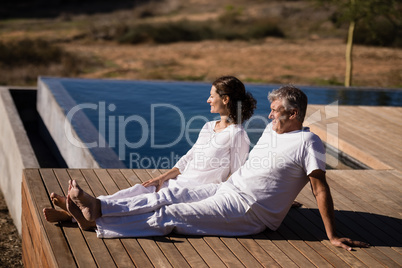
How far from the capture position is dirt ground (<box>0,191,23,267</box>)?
4422 mm

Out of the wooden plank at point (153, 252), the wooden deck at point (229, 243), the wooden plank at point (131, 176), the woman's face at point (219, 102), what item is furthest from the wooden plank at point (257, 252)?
the wooden plank at point (131, 176)

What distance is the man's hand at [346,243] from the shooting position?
259cm

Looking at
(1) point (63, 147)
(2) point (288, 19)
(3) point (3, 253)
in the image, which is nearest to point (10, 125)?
(1) point (63, 147)

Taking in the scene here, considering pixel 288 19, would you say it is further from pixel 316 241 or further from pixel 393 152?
pixel 316 241

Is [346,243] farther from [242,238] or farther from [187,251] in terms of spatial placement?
[187,251]

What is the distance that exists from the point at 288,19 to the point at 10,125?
1821cm

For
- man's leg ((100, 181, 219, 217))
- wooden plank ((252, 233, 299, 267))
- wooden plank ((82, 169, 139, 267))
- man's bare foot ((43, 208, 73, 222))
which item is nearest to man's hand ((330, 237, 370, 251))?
wooden plank ((252, 233, 299, 267))

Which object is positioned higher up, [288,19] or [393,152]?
[288,19]

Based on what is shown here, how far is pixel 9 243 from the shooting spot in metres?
4.79

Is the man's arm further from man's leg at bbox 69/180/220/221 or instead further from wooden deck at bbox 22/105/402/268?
man's leg at bbox 69/180/220/221

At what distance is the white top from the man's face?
32cm

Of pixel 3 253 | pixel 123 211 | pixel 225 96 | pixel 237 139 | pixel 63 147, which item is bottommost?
pixel 3 253

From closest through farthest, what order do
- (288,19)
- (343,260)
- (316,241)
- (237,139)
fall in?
(343,260), (316,241), (237,139), (288,19)

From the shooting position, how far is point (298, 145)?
8.33 feet
